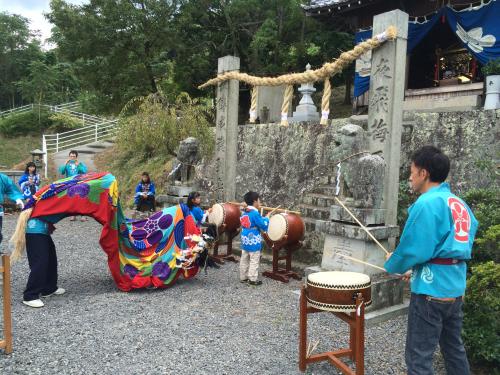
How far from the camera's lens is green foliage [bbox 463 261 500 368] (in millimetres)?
3344

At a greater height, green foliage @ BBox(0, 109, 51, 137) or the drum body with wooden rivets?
green foliage @ BBox(0, 109, 51, 137)

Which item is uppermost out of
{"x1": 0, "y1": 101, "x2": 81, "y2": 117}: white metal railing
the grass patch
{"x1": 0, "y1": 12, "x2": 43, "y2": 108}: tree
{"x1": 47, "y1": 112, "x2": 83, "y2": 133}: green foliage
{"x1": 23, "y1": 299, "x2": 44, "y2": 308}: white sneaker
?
{"x1": 0, "y1": 12, "x2": 43, "y2": 108}: tree

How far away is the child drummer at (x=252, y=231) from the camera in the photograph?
5.76 m

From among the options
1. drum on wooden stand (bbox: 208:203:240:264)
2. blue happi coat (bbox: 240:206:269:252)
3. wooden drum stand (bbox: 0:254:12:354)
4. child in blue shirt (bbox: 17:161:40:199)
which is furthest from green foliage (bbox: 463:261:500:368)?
child in blue shirt (bbox: 17:161:40:199)

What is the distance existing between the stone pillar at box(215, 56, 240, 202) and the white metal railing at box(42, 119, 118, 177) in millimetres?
13078

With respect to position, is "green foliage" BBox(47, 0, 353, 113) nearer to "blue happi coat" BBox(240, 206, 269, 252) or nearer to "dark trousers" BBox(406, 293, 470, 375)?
"blue happi coat" BBox(240, 206, 269, 252)

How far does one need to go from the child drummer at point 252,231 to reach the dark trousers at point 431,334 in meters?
3.17

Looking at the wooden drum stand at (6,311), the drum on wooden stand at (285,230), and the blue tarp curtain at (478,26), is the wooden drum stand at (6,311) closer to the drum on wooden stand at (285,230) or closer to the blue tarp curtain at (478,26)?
the drum on wooden stand at (285,230)

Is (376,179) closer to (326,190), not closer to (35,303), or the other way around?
(326,190)

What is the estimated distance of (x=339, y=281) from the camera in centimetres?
315

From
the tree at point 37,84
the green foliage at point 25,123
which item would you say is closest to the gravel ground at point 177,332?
the green foliage at point 25,123

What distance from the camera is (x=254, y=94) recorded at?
7.70m

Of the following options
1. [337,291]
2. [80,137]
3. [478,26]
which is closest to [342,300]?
[337,291]

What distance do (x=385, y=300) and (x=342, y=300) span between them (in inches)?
73.6
